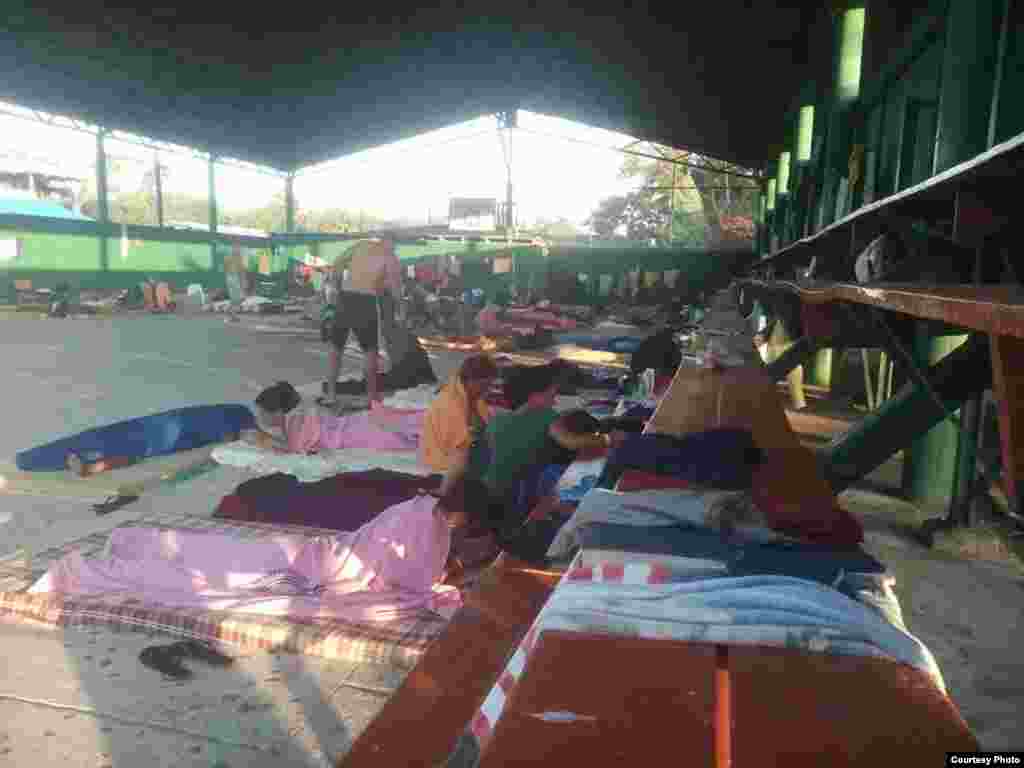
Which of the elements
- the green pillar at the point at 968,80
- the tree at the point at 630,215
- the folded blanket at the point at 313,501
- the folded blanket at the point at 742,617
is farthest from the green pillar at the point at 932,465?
the tree at the point at 630,215

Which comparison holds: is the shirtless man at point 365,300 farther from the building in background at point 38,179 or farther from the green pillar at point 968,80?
the building in background at point 38,179

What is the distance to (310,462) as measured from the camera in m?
4.92

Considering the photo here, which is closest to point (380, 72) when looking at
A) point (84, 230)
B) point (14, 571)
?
point (84, 230)

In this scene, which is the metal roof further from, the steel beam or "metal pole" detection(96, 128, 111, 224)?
the steel beam

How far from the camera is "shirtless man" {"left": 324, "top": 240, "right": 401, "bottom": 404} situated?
6871 millimetres

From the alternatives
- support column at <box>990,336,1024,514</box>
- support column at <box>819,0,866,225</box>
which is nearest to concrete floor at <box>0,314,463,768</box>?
support column at <box>990,336,1024,514</box>

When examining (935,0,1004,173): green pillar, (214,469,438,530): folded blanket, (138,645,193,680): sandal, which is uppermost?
(935,0,1004,173): green pillar

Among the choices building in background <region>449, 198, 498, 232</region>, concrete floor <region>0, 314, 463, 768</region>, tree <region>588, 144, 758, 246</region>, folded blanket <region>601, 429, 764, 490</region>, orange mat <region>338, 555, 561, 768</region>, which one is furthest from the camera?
building in background <region>449, 198, 498, 232</region>

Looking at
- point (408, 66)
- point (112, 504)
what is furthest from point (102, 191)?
point (112, 504)

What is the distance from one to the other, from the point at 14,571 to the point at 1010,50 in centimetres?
596

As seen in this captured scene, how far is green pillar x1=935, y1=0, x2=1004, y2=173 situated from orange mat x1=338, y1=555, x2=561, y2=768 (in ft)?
11.6

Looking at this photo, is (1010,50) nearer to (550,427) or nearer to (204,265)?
(550,427)

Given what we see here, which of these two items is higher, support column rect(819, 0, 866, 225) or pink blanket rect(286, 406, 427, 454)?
support column rect(819, 0, 866, 225)

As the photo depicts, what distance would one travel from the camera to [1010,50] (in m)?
5.00
